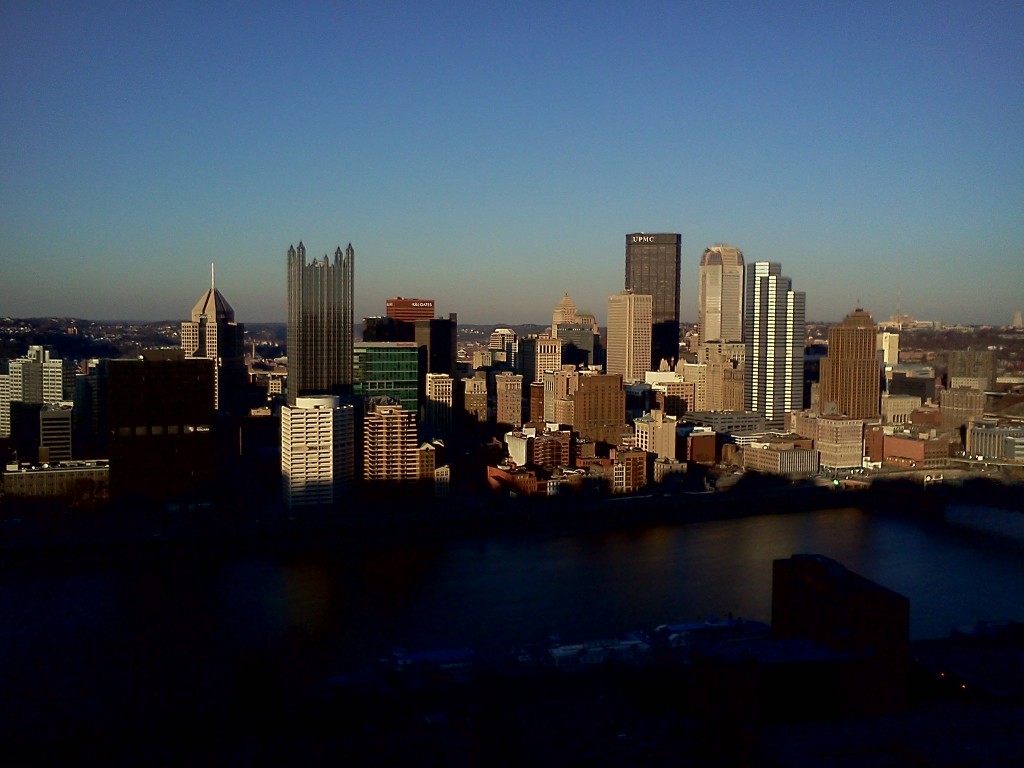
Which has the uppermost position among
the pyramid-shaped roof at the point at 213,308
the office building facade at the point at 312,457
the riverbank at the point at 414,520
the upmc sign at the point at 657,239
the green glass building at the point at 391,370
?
the upmc sign at the point at 657,239

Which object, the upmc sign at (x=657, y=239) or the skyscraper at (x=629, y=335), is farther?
the upmc sign at (x=657, y=239)

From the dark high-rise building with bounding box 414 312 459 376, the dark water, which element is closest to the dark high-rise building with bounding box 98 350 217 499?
the dark water

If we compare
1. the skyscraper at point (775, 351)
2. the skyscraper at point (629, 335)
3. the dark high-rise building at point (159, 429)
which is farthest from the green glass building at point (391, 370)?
the skyscraper at point (629, 335)

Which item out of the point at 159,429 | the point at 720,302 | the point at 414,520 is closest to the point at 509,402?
the point at 414,520

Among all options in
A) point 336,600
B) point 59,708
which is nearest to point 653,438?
point 336,600

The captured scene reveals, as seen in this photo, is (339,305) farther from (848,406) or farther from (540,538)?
(848,406)

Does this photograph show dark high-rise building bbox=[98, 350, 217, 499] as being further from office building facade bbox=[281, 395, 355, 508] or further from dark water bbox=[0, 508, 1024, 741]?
dark water bbox=[0, 508, 1024, 741]

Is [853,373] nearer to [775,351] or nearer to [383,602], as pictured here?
[775,351]

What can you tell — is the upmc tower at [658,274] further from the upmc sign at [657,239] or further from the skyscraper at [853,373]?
the skyscraper at [853,373]
